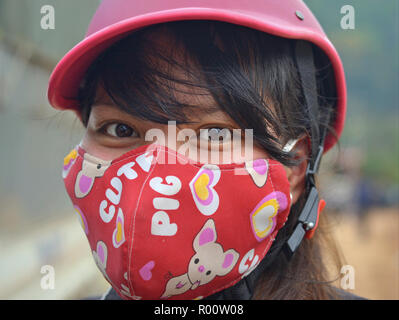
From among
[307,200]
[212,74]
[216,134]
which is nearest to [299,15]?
[212,74]

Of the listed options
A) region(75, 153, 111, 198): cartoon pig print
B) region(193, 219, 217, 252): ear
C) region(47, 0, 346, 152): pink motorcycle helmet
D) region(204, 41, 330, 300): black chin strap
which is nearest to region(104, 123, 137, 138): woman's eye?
region(75, 153, 111, 198): cartoon pig print

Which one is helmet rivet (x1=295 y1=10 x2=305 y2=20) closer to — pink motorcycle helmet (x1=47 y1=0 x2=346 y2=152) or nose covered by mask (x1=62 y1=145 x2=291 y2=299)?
pink motorcycle helmet (x1=47 y1=0 x2=346 y2=152)

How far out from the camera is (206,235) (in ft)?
4.46

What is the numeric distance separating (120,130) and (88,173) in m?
0.18

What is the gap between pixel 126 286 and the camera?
1354 millimetres

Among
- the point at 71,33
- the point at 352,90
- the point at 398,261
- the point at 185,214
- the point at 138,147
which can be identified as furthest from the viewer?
the point at 352,90

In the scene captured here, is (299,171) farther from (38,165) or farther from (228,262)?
(38,165)

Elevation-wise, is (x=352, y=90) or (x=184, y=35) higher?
(x=184, y=35)

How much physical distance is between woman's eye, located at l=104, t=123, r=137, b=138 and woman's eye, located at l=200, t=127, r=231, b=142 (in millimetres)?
252

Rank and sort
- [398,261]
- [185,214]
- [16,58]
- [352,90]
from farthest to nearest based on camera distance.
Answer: [352,90] → [398,261] → [16,58] → [185,214]

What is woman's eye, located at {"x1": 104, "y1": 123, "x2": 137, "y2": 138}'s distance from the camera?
4.91ft

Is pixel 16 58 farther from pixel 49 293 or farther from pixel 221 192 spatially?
pixel 221 192

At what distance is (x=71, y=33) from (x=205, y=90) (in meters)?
4.66

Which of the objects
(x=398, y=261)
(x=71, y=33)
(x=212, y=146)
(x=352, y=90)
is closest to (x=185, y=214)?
(x=212, y=146)
